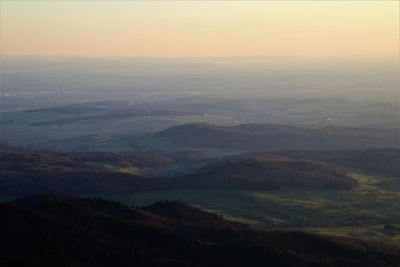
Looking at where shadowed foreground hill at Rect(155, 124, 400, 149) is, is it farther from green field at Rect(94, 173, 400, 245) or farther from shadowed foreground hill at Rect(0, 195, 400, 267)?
shadowed foreground hill at Rect(0, 195, 400, 267)

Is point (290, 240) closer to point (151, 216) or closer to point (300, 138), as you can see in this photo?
point (151, 216)

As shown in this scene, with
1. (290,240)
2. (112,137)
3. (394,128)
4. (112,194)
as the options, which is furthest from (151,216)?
(394,128)

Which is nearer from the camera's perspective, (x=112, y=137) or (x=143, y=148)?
(x=143, y=148)

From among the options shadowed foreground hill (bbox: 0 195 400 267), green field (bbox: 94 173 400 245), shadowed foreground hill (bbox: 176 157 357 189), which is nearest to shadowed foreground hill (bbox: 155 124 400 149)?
shadowed foreground hill (bbox: 176 157 357 189)

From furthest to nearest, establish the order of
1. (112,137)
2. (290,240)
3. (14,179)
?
(112,137), (14,179), (290,240)

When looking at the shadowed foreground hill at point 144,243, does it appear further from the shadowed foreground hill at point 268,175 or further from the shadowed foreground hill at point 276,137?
the shadowed foreground hill at point 276,137

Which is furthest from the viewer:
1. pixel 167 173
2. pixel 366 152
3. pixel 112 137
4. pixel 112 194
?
pixel 112 137

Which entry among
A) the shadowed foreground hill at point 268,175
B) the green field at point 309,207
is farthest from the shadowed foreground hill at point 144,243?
the shadowed foreground hill at point 268,175
